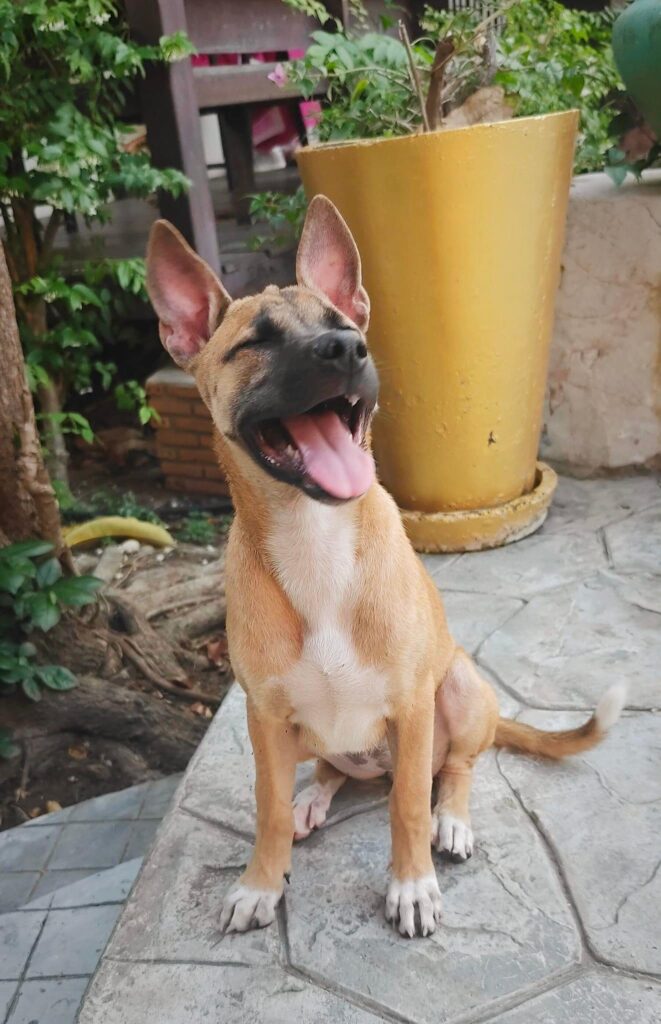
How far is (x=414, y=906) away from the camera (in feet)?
6.75

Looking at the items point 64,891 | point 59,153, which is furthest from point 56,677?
point 59,153

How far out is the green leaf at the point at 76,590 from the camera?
11.0 ft

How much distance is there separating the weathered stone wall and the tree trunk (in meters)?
2.45

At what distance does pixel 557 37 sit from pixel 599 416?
2227mm

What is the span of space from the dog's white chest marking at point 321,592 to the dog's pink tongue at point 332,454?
17 cm

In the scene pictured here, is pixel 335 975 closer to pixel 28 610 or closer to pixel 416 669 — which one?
pixel 416 669

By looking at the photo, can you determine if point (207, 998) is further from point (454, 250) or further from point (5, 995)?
point (454, 250)

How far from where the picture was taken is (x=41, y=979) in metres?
2.42

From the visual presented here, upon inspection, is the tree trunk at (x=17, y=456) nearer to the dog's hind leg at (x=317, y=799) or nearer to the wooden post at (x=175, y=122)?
the dog's hind leg at (x=317, y=799)

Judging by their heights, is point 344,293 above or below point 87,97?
below

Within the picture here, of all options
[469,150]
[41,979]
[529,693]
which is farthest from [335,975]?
[469,150]

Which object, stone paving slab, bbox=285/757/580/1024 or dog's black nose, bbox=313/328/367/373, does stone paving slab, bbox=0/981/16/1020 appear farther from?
dog's black nose, bbox=313/328/367/373

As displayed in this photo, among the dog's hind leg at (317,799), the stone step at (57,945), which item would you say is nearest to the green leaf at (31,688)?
the stone step at (57,945)

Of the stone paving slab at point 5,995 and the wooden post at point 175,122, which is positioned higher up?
the wooden post at point 175,122
